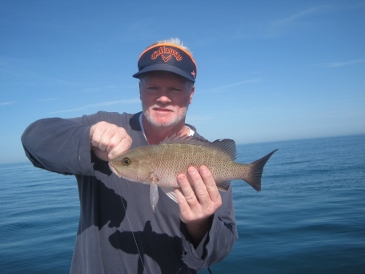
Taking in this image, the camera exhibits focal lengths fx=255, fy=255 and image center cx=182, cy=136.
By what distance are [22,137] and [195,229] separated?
200cm

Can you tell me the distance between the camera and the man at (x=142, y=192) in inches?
90.0

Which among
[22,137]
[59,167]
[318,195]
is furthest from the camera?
[318,195]

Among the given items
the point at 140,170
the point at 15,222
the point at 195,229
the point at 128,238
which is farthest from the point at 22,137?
the point at 15,222

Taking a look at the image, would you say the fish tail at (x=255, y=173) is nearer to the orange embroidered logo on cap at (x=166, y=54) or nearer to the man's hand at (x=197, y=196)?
the man's hand at (x=197, y=196)

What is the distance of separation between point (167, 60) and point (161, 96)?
18.0 inches

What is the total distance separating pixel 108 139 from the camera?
2.25 metres

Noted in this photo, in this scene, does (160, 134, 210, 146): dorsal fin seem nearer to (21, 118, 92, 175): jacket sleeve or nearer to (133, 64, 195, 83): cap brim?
(133, 64, 195, 83): cap brim

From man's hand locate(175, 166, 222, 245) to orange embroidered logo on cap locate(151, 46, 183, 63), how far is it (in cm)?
146

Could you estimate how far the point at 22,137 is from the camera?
238 centimetres

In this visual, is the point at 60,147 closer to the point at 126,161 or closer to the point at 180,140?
the point at 126,161

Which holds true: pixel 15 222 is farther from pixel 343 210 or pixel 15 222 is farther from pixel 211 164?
pixel 343 210

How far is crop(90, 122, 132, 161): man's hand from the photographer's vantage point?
2240mm

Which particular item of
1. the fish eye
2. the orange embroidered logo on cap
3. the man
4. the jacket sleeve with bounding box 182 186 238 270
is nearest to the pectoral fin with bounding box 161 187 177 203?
the man

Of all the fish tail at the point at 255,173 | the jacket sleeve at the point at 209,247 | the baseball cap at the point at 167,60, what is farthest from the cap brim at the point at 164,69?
the jacket sleeve at the point at 209,247
